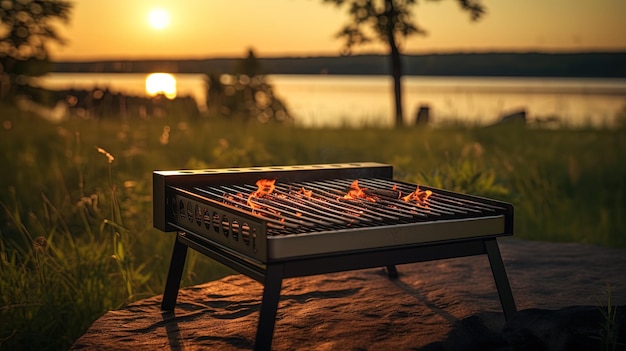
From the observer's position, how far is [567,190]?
316 inches

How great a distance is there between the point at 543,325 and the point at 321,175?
135cm

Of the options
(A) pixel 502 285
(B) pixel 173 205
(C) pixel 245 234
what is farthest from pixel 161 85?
(C) pixel 245 234

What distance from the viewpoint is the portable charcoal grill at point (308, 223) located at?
9.19ft

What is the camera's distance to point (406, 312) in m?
3.60

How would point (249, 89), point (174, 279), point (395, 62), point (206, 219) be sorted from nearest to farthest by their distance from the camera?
point (206, 219), point (174, 279), point (395, 62), point (249, 89)

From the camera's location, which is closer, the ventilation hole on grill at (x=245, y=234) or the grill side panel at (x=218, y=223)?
the grill side panel at (x=218, y=223)

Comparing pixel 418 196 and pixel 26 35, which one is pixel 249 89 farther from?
pixel 418 196

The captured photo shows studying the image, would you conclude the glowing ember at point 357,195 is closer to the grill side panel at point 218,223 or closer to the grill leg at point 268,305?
the grill side panel at point 218,223

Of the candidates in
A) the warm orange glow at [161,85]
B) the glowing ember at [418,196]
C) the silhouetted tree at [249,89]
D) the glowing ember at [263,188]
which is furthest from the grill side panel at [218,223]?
the silhouetted tree at [249,89]

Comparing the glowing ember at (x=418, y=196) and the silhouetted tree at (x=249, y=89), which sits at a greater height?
the silhouetted tree at (x=249, y=89)

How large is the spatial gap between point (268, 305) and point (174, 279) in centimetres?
106

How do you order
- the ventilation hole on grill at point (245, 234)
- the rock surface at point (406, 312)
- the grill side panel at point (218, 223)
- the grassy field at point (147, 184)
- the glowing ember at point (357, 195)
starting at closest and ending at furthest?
the grill side panel at point (218, 223), the ventilation hole on grill at point (245, 234), the rock surface at point (406, 312), the glowing ember at point (357, 195), the grassy field at point (147, 184)

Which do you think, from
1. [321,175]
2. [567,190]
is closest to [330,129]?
[567,190]

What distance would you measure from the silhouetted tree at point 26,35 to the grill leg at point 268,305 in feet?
55.0
